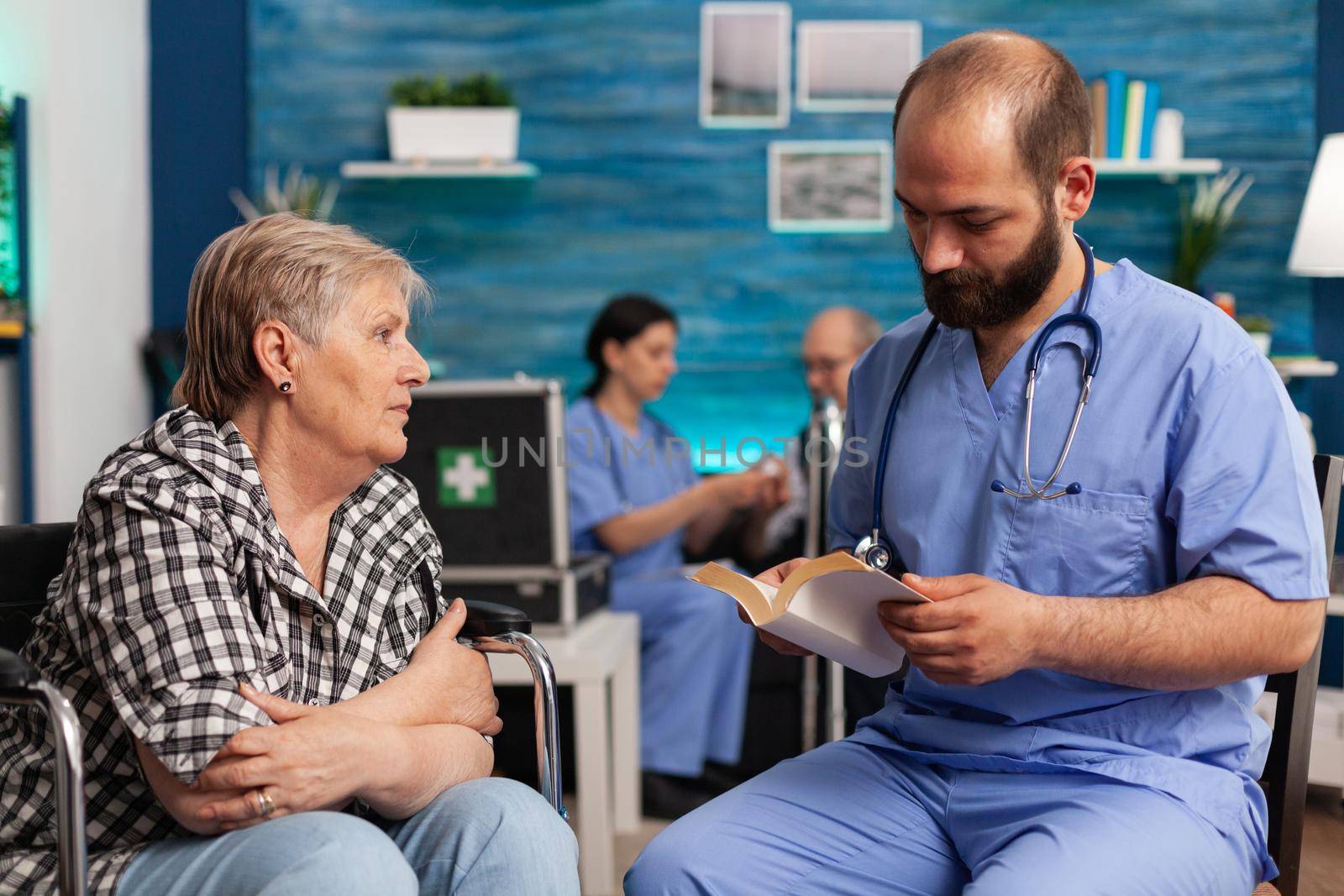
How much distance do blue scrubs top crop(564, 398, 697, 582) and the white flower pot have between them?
0.92 m

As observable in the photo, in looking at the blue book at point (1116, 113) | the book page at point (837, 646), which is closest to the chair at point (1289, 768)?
the book page at point (837, 646)

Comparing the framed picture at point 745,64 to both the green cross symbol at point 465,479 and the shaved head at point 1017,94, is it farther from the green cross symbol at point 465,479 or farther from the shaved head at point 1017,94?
the shaved head at point 1017,94

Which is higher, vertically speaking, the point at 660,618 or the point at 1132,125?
the point at 1132,125

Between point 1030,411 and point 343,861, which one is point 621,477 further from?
point 343,861

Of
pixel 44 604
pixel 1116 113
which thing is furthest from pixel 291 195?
pixel 44 604

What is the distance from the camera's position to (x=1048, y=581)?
1.31 meters

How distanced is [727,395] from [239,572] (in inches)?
107

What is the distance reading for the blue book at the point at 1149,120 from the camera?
11.9 ft

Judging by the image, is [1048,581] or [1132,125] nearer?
[1048,581]

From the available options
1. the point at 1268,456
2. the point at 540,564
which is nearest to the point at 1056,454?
the point at 1268,456

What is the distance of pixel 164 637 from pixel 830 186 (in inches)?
117

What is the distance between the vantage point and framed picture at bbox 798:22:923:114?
381 centimetres

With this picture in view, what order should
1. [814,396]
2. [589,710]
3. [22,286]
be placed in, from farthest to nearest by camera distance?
[814,396]
[22,286]
[589,710]

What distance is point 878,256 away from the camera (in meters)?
3.87
